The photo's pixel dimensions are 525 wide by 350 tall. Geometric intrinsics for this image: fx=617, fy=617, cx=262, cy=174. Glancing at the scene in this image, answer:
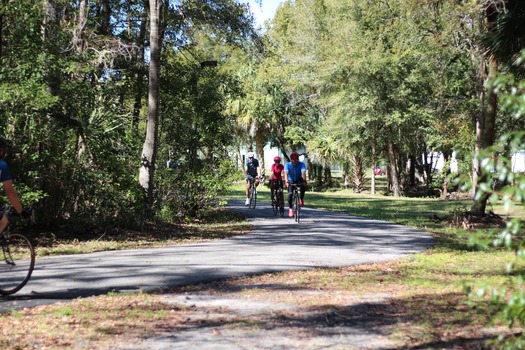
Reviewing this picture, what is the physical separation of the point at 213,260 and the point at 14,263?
11.0 ft

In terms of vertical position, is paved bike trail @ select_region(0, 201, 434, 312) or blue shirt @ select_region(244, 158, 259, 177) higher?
blue shirt @ select_region(244, 158, 259, 177)

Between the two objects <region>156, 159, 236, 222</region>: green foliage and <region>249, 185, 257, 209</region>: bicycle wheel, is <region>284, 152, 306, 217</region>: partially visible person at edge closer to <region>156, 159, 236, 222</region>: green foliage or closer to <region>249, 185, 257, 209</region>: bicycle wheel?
<region>156, 159, 236, 222</region>: green foliage

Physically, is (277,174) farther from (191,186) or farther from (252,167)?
(191,186)

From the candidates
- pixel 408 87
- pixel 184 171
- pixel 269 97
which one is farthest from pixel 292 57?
pixel 184 171

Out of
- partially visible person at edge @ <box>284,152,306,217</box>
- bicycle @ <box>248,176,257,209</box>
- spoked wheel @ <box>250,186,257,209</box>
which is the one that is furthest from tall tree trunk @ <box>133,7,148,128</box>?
spoked wheel @ <box>250,186,257,209</box>

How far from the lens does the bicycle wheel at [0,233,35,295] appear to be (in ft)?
23.9

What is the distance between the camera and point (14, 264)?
24.5 feet

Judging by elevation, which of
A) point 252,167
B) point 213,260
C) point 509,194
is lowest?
point 213,260

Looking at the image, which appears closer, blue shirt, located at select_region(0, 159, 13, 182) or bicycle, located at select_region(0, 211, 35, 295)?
blue shirt, located at select_region(0, 159, 13, 182)

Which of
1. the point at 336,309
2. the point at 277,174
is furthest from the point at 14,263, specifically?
the point at 277,174

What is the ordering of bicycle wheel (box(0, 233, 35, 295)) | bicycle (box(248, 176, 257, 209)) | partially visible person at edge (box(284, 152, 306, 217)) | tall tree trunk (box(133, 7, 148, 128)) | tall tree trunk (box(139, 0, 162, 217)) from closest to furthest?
bicycle wheel (box(0, 233, 35, 295)) → tall tree trunk (box(139, 0, 162, 217)) → partially visible person at edge (box(284, 152, 306, 217)) → tall tree trunk (box(133, 7, 148, 128)) → bicycle (box(248, 176, 257, 209))

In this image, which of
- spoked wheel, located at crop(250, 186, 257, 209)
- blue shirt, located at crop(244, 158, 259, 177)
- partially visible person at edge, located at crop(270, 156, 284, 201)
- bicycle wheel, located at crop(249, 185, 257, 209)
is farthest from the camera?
spoked wheel, located at crop(250, 186, 257, 209)

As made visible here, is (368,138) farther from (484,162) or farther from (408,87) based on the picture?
(484,162)

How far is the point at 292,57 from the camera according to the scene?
44.0m
